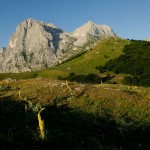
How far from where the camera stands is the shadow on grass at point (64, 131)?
20.2 meters

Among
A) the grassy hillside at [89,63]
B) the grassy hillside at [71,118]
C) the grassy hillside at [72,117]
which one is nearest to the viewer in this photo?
the grassy hillside at [71,118]

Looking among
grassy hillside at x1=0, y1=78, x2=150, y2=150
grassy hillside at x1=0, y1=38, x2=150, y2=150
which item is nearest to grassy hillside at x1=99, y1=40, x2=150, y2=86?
grassy hillside at x1=0, y1=38, x2=150, y2=150

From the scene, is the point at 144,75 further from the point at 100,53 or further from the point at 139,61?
the point at 100,53

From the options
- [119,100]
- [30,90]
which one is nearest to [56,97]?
[30,90]

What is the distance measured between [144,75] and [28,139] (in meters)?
92.3

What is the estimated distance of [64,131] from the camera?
79.4 ft

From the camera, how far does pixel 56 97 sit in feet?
119

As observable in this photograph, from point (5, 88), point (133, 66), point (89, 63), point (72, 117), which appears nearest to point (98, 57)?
point (89, 63)

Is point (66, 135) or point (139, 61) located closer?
point (66, 135)

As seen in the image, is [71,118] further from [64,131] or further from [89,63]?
[89,63]

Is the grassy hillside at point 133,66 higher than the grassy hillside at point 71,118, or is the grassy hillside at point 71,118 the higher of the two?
the grassy hillside at point 133,66

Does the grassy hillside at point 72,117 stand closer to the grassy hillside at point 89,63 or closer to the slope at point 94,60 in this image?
the grassy hillside at point 89,63

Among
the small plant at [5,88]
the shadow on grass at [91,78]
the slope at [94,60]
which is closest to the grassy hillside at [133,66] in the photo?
the slope at [94,60]

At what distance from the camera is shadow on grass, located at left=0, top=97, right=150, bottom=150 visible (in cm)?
2025
